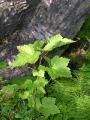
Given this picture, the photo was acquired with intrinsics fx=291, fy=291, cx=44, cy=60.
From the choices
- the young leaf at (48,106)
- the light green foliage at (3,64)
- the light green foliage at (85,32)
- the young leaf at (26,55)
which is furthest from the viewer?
the light green foliage at (85,32)

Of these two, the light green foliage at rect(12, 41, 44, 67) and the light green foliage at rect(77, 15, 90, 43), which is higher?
the light green foliage at rect(77, 15, 90, 43)

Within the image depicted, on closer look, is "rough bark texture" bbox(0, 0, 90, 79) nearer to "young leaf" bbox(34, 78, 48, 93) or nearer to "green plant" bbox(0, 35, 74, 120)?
"green plant" bbox(0, 35, 74, 120)

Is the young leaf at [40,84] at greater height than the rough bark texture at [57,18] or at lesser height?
lesser

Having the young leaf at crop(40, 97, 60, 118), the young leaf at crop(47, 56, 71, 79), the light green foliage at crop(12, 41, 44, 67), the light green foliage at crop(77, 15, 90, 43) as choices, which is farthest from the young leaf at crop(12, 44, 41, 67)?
the light green foliage at crop(77, 15, 90, 43)

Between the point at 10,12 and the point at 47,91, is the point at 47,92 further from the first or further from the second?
the point at 10,12

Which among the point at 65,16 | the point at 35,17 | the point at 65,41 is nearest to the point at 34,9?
the point at 35,17

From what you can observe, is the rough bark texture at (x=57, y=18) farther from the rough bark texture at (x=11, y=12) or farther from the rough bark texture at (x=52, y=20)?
the rough bark texture at (x=11, y=12)

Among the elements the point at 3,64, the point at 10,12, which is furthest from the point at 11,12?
the point at 3,64

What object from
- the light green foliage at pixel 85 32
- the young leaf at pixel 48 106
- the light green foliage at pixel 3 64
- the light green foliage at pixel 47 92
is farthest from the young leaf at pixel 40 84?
the light green foliage at pixel 85 32

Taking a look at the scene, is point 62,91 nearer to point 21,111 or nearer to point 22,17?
point 21,111
